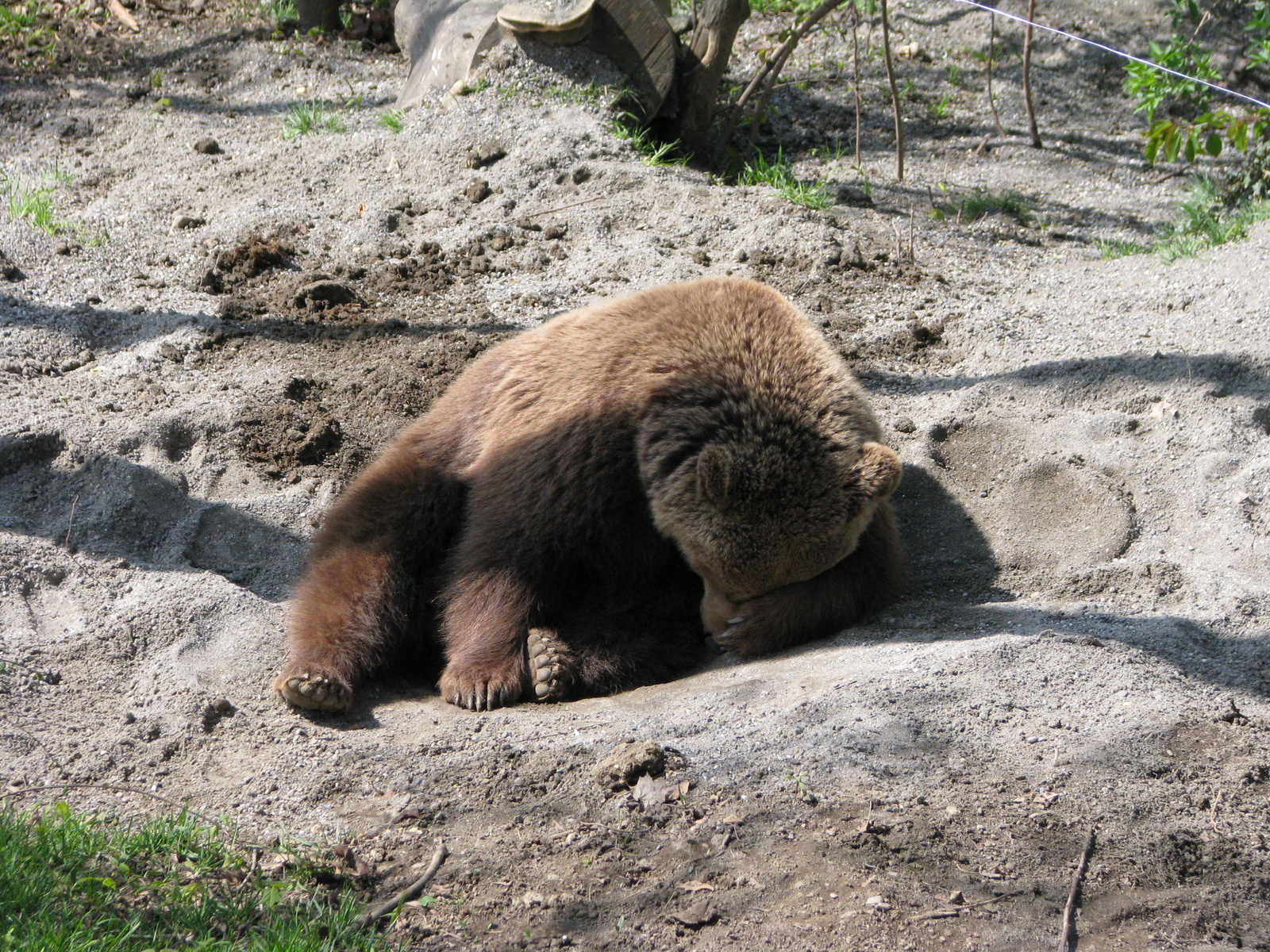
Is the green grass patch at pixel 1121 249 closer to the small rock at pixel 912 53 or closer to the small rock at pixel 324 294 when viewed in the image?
the small rock at pixel 912 53

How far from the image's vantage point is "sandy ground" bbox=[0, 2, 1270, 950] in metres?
2.76

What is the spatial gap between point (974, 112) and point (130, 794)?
8.93m

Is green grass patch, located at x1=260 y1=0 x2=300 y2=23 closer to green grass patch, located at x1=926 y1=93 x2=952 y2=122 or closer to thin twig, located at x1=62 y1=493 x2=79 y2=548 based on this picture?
green grass patch, located at x1=926 y1=93 x2=952 y2=122

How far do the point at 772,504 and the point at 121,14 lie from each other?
9081 millimetres

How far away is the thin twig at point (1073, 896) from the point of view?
2.42 metres

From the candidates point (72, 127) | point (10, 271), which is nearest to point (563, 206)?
point (10, 271)

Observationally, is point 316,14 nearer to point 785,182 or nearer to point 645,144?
point 645,144

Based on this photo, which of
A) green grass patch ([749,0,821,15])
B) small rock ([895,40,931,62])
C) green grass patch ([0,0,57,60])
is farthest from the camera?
small rock ([895,40,931,62])

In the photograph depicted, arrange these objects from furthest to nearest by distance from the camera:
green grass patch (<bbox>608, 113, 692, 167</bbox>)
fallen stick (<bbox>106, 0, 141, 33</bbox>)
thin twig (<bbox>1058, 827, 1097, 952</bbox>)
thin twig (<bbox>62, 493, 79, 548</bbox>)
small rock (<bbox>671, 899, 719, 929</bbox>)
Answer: fallen stick (<bbox>106, 0, 141, 33</bbox>)
green grass patch (<bbox>608, 113, 692, 167</bbox>)
thin twig (<bbox>62, 493, 79, 548</bbox>)
small rock (<bbox>671, 899, 719, 929</bbox>)
thin twig (<bbox>1058, 827, 1097, 952</bbox>)

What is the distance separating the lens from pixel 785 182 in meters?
7.41

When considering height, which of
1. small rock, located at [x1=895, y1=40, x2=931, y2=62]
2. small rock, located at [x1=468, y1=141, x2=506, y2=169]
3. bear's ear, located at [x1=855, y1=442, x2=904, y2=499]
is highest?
small rock, located at [x1=895, y1=40, x2=931, y2=62]

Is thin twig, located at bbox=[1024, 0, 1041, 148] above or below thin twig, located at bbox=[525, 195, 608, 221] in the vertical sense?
above

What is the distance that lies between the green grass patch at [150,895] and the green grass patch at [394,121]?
5.98 meters

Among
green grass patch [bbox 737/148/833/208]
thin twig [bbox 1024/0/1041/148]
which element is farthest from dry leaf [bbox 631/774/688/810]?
thin twig [bbox 1024/0/1041/148]
